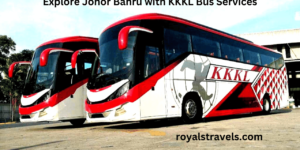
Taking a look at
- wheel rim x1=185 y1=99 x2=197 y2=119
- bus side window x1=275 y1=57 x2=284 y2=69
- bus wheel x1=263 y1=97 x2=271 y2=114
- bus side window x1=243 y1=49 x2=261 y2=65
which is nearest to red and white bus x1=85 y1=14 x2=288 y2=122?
wheel rim x1=185 y1=99 x2=197 y2=119

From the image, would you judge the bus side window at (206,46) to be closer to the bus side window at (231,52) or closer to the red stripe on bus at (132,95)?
the bus side window at (231,52)

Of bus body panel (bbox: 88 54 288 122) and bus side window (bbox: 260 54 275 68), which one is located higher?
bus side window (bbox: 260 54 275 68)

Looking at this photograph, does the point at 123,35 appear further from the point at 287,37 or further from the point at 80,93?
the point at 287,37

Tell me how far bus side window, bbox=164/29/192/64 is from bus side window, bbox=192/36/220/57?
1.44ft

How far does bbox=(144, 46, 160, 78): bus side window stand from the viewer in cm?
908

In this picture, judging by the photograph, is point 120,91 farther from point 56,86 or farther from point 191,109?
point 56,86

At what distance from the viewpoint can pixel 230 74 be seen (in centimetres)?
1302

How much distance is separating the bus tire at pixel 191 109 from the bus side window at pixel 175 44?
1.67 m

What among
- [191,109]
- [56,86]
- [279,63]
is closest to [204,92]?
[191,109]

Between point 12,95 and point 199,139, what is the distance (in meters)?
27.9

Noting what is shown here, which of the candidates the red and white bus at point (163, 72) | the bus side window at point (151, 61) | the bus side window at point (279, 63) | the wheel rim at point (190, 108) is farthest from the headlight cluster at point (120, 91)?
the bus side window at point (279, 63)

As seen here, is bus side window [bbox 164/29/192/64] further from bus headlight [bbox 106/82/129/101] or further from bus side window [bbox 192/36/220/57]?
bus headlight [bbox 106/82/129/101]

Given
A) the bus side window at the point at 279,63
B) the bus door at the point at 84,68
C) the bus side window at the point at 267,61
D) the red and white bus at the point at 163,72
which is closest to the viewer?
the red and white bus at the point at 163,72

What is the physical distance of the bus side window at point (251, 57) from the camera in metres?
14.4
